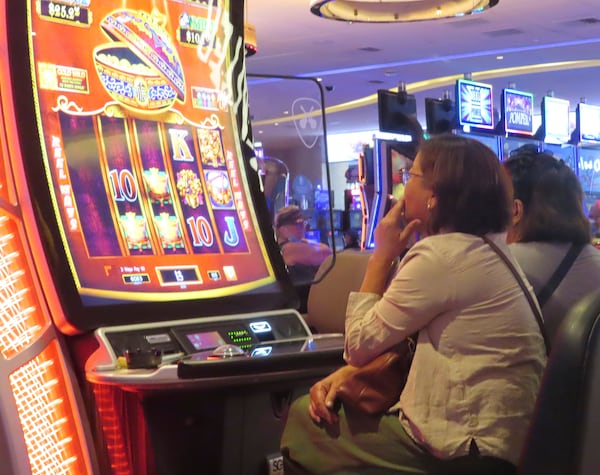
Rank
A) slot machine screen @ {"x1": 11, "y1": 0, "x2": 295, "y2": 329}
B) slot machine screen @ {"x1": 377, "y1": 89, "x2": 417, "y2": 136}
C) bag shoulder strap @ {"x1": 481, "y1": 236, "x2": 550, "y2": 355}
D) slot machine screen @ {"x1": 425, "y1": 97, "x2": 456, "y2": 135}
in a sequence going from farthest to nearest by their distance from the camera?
slot machine screen @ {"x1": 425, "y1": 97, "x2": 456, "y2": 135}, slot machine screen @ {"x1": 377, "y1": 89, "x2": 417, "y2": 136}, slot machine screen @ {"x1": 11, "y1": 0, "x2": 295, "y2": 329}, bag shoulder strap @ {"x1": 481, "y1": 236, "x2": 550, "y2": 355}

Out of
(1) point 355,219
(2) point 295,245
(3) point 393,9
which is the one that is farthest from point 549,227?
(1) point 355,219

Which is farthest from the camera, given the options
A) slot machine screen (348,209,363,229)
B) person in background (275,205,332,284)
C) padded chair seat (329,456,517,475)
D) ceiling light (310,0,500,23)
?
slot machine screen (348,209,363,229)

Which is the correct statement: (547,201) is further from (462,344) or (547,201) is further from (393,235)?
(462,344)

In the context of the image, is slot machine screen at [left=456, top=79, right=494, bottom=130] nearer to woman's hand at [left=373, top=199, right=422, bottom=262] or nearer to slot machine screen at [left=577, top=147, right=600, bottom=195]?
slot machine screen at [left=577, top=147, right=600, bottom=195]

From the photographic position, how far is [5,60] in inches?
85.6

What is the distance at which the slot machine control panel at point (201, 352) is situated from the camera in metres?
2.09

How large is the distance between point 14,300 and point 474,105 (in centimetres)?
701

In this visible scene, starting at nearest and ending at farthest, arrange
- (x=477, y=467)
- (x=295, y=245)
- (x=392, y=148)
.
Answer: (x=477, y=467)
(x=295, y=245)
(x=392, y=148)

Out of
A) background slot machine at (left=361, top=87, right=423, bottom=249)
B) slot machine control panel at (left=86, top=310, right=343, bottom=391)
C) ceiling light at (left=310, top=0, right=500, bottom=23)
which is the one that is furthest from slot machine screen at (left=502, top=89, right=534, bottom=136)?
slot machine control panel at (left=86, top=310, right=343, bottom=391)

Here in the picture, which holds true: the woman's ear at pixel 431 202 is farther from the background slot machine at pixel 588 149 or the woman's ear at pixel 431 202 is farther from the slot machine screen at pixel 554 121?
the background slot machine at pixel 588 149

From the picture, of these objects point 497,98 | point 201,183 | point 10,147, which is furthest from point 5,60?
point 497,98

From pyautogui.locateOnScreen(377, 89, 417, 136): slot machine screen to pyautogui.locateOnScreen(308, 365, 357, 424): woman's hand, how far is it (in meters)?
5.55

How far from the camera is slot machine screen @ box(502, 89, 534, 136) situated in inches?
362

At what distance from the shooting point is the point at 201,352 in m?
2.29
